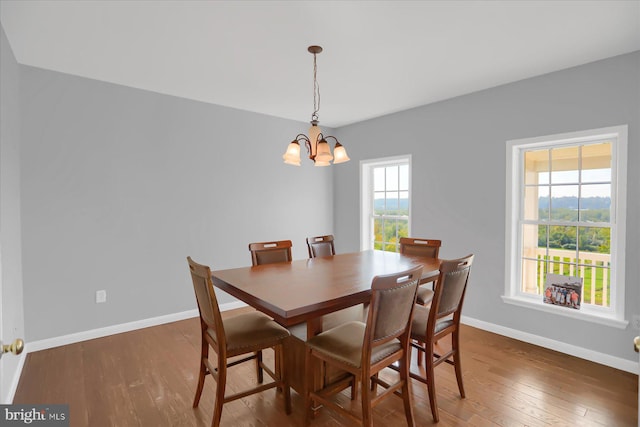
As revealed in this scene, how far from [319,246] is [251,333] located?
1.59 metres

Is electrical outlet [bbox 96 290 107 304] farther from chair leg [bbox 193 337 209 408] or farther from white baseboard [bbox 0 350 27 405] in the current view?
chair leg [bbox 193 337 209 408]

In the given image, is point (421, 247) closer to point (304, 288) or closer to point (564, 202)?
point (564, 202)

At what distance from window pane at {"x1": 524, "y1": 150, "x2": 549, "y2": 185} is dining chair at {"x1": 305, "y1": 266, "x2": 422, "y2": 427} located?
2303 millimetres

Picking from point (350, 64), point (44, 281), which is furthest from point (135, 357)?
point (350, 64)

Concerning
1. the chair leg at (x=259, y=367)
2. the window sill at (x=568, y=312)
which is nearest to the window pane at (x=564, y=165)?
the window sill at (x=568, y=312)

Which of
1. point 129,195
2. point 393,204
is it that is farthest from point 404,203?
point 129,195

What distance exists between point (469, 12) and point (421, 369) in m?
2.60

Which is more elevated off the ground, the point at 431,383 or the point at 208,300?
the point at 208,300

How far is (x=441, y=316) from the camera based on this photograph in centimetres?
215

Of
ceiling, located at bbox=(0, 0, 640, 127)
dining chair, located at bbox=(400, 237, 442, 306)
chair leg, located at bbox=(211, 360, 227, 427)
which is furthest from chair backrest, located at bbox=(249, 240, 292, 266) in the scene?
ceiling, located at bbox=(0, 0, 640, 127)

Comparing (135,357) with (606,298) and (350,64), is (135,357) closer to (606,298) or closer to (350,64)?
(350,64)

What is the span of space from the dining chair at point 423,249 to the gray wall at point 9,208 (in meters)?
2.89

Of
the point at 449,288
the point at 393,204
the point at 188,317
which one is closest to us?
the point at 449,288

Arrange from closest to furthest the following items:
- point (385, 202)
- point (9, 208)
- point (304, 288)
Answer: point (304, 288) < point (9, 208) < point (385, 202)
